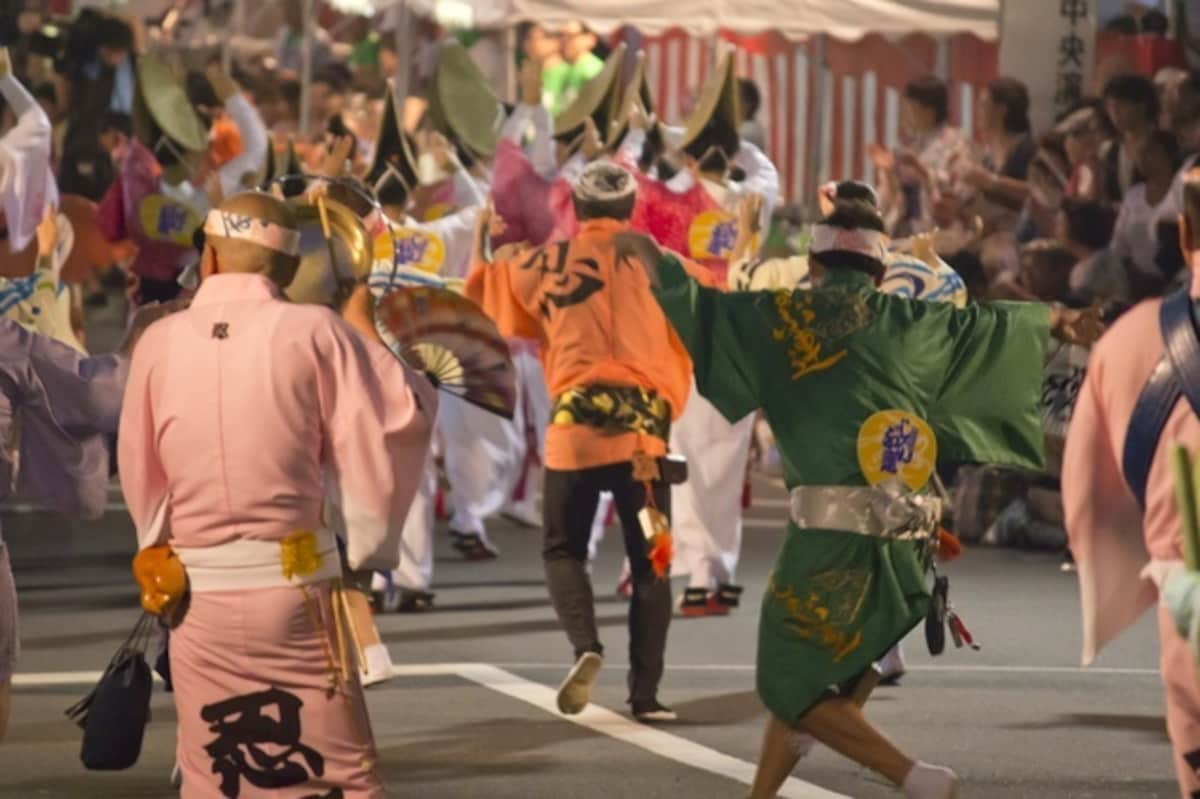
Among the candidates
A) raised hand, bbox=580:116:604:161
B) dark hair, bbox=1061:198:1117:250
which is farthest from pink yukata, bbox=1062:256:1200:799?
dark hair, bbox=1061:198:1117:250

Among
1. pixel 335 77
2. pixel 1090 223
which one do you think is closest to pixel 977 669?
pixel 1090 223

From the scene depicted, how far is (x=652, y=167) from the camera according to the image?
14703 millimetres

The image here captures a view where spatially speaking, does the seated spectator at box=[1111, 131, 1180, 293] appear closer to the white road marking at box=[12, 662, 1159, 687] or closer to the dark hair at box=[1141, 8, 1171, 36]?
the dark hair at box=[1141, 8, 1171, 36]

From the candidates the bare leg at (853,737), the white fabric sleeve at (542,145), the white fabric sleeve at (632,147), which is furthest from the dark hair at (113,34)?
the bare leg at (853,737)

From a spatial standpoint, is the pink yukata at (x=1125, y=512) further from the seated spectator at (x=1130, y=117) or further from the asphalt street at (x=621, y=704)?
the seated spectator at (x=1130, y=117)

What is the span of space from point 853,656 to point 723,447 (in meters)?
5.59

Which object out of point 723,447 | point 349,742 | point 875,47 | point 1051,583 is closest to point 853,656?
point 349,742

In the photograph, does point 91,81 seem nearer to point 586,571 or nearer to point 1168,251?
point 1168,251

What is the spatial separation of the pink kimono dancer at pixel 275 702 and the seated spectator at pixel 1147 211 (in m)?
9.95

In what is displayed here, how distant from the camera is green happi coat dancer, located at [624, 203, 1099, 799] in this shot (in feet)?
27.5

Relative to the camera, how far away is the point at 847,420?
8.55 metres

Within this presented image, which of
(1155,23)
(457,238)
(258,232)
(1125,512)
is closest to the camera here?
(1125,512)

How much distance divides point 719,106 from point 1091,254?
3351 millimetres

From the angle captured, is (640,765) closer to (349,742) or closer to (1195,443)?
(349,742)
